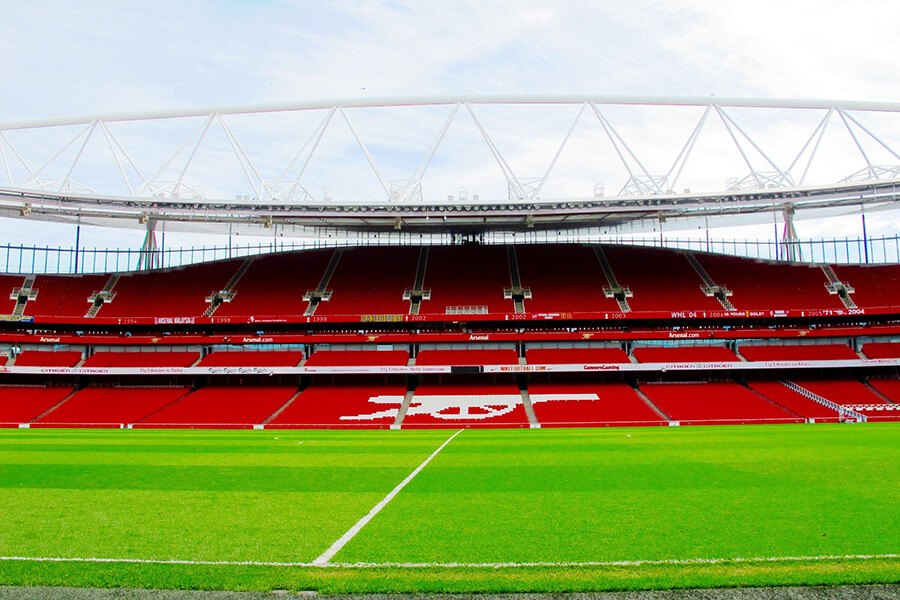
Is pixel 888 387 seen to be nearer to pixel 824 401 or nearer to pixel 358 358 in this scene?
pixel 824 401

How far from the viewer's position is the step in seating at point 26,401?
43.7m

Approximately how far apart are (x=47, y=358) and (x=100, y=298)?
7209 millimetres

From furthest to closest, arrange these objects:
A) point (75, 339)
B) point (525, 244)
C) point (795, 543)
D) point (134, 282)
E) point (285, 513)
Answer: point (525, 244), point (134, 282), point (75, 339), point (285, 513), point (795, 543)

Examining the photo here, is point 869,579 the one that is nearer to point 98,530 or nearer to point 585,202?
point 98,530

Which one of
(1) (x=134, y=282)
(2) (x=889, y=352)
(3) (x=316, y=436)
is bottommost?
(3) (x=316, y=436)

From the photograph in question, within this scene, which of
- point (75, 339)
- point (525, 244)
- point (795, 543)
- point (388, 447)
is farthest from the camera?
point (525, 244)

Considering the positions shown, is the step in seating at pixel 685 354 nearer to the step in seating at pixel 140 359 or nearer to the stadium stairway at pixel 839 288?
the stadium stairway at pixel 839 288

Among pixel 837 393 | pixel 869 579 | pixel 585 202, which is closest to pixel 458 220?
Result: pixel 585 202

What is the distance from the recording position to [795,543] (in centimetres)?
1045

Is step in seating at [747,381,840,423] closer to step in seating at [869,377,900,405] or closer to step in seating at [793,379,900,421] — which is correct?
step in seating at [793,379,900,421]

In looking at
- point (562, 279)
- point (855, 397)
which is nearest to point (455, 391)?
point (562, 279)

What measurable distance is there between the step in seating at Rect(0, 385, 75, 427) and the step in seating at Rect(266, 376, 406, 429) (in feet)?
56.3

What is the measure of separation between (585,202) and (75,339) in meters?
40.5

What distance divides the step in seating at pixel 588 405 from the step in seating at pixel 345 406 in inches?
390
